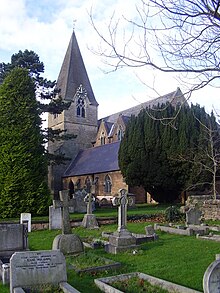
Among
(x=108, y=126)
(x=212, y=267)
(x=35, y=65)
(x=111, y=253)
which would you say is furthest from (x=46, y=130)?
(x=212, y=267)

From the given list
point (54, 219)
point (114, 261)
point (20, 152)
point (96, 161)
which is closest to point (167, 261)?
point (114, 261)

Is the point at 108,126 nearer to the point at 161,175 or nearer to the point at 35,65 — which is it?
the point at 35,65

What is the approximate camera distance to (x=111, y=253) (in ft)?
33.2

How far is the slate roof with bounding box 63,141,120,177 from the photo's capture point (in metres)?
37.7

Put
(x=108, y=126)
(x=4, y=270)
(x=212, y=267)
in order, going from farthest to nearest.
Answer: (x=108, y=126), (x=4, y=270), (x=212, y=267)

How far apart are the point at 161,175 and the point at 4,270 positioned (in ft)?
71.6

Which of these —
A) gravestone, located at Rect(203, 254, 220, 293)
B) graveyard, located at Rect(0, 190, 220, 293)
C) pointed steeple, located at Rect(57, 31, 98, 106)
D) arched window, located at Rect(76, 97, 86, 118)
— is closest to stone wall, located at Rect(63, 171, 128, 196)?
arched window, located at Rect(76, 97, 86, 118)

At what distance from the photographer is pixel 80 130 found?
5197 centimetres

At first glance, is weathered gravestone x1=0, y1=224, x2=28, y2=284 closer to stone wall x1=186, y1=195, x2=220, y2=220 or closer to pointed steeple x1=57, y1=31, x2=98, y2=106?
stone wall x1=186, y1=195, x2=220, y2=220

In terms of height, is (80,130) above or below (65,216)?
above

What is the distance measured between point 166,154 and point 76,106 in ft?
83.4

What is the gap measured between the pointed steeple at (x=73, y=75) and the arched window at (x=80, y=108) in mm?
1335

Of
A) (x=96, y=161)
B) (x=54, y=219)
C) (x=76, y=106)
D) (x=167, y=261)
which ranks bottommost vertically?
(x=167, y=261)

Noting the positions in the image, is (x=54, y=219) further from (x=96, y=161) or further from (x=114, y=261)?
(x=96, y=161)
